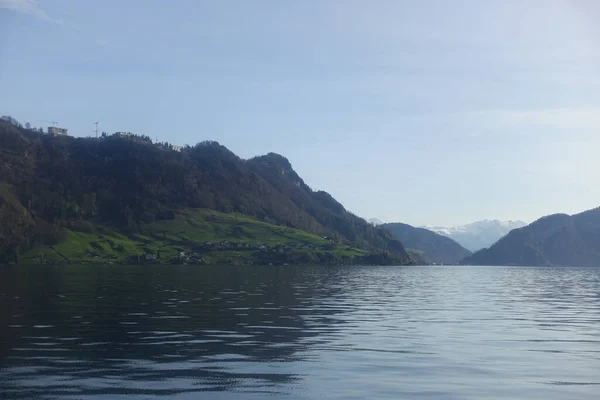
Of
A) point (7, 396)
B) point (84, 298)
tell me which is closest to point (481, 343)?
point (7, 396)

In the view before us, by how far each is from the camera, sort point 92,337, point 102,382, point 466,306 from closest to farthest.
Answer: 1. point 102,382
2. point 92,337
3. point 466,306

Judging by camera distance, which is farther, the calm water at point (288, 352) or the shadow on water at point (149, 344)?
the shadow on water at point (149, 344)

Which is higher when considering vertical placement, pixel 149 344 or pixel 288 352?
pixel 149 344

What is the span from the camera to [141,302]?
7075 centimetres

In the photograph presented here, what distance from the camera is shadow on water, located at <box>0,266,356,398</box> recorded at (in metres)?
28.5

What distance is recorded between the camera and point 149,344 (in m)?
39.5

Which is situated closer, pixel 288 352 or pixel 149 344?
pixel 288 352

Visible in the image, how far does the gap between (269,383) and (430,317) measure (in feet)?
114

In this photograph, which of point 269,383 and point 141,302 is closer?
point 269,383

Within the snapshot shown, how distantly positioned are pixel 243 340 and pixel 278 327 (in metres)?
8.16

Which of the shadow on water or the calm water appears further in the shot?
the shadow on water

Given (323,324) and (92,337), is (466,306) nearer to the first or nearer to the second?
(323,324)

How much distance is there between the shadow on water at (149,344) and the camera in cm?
2847

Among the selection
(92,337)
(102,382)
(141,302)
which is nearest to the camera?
(102,382)
